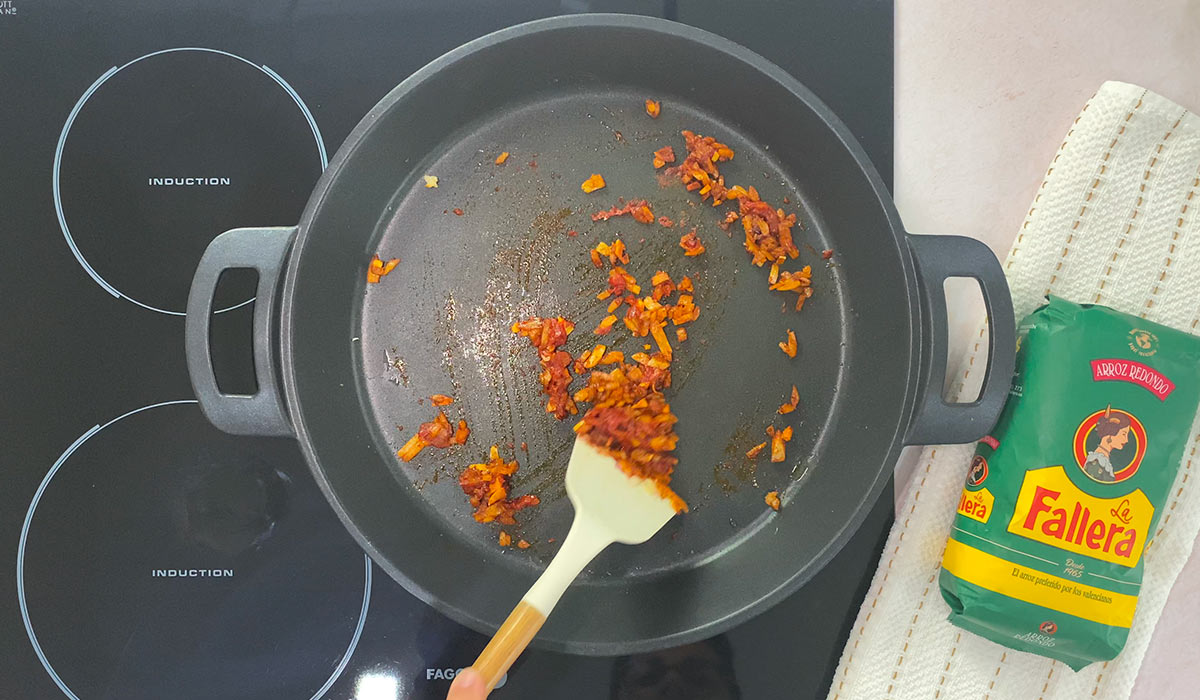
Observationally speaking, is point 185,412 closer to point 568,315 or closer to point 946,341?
point 568,315

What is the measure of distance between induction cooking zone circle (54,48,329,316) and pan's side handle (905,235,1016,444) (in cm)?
74

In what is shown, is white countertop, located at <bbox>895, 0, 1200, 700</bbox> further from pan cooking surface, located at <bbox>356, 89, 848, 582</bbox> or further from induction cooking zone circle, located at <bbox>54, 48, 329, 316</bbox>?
induction cooking zone circle, located at <bbox>54, 48, 329, 316</bbox>

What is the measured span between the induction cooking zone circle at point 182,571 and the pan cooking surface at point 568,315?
0.55ft

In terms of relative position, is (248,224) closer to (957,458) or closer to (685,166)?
(685,166)

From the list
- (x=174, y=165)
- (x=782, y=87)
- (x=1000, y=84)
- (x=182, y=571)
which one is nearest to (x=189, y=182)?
(x=174, y=165)

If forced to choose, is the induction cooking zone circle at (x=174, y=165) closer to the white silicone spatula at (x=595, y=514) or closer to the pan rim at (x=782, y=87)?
the pan rim at (x=782, y=87)

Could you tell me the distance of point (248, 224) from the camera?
0.86m

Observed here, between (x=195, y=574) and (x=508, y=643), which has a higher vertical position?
(x=508, y=643)

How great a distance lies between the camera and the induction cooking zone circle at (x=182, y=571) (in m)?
0.85

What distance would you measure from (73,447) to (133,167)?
35 centimetres

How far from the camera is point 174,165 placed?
86cm

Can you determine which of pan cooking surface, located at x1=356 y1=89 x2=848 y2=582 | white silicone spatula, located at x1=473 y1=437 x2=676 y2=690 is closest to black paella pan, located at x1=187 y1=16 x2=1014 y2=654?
pan cooking surface, located at x1=356 y1=89 x2=848 y2=582

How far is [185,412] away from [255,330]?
0.55ft

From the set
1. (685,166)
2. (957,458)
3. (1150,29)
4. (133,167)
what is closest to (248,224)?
(133,167)
